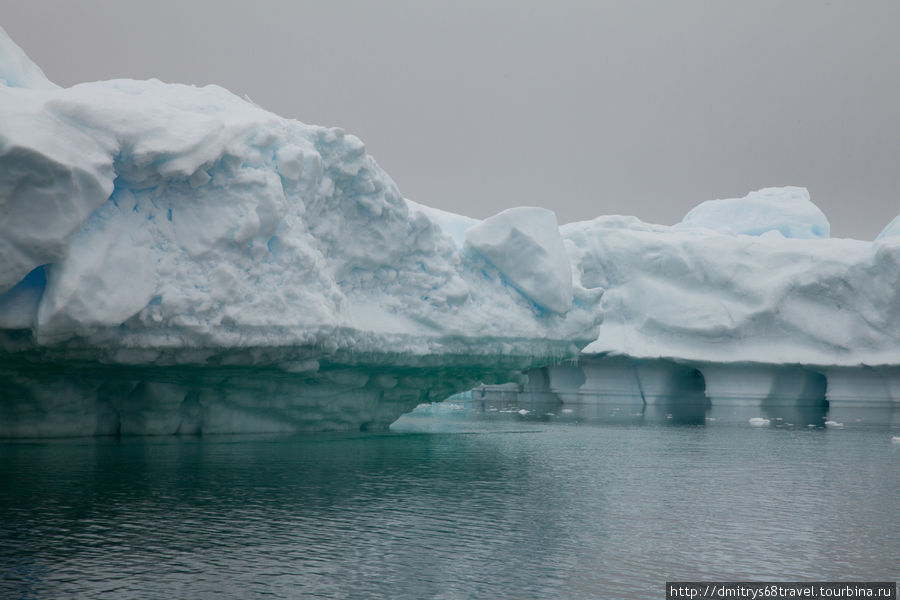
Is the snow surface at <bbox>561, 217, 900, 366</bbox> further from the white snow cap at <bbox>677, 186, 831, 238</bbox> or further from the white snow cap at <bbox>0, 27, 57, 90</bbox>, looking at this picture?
the white snow cap at <bbox>0, 27, 57, 90</bbox>

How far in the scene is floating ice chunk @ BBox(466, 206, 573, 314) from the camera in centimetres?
1230

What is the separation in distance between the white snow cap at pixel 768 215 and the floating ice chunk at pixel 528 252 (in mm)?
13751

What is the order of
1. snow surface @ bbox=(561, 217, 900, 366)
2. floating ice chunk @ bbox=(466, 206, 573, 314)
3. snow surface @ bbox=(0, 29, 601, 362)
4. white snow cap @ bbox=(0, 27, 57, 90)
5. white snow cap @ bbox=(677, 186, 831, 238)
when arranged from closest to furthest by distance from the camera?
snow surface @ bbox=(0, 29, 601, 362), white snow cap @ bbox=(0, 27, 57, 90), floating ice chunk @ bbox=(466, 206, 573, 314), snow surface @ bbox=(561, 217, 900, 366), white snow cap @ bbox=(677, 186, 831, 238)

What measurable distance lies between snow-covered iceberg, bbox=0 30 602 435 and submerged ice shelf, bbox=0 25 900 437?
20 millimetres

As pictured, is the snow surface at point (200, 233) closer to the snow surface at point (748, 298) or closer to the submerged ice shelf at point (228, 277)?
the submerged ice shelf at point (228, 277)

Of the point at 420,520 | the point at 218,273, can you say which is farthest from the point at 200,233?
the point at 420,520

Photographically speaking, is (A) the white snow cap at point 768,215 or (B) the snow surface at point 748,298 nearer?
(B) the snow surface at point 748,298

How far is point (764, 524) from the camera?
552cm

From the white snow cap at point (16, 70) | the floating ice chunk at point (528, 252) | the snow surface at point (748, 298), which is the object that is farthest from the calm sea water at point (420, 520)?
the snow surface at point (748, 298)

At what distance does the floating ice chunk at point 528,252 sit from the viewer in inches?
484

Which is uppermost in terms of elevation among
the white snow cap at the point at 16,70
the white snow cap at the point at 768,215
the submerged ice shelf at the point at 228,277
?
the white snow cap at the point at 768,215

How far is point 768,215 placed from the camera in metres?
26.5

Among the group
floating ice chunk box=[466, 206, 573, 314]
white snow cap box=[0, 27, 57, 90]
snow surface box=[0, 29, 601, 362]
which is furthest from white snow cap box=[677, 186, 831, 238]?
white snow cap box=[0, 27, 57, 90]

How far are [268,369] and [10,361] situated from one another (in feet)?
8.11
